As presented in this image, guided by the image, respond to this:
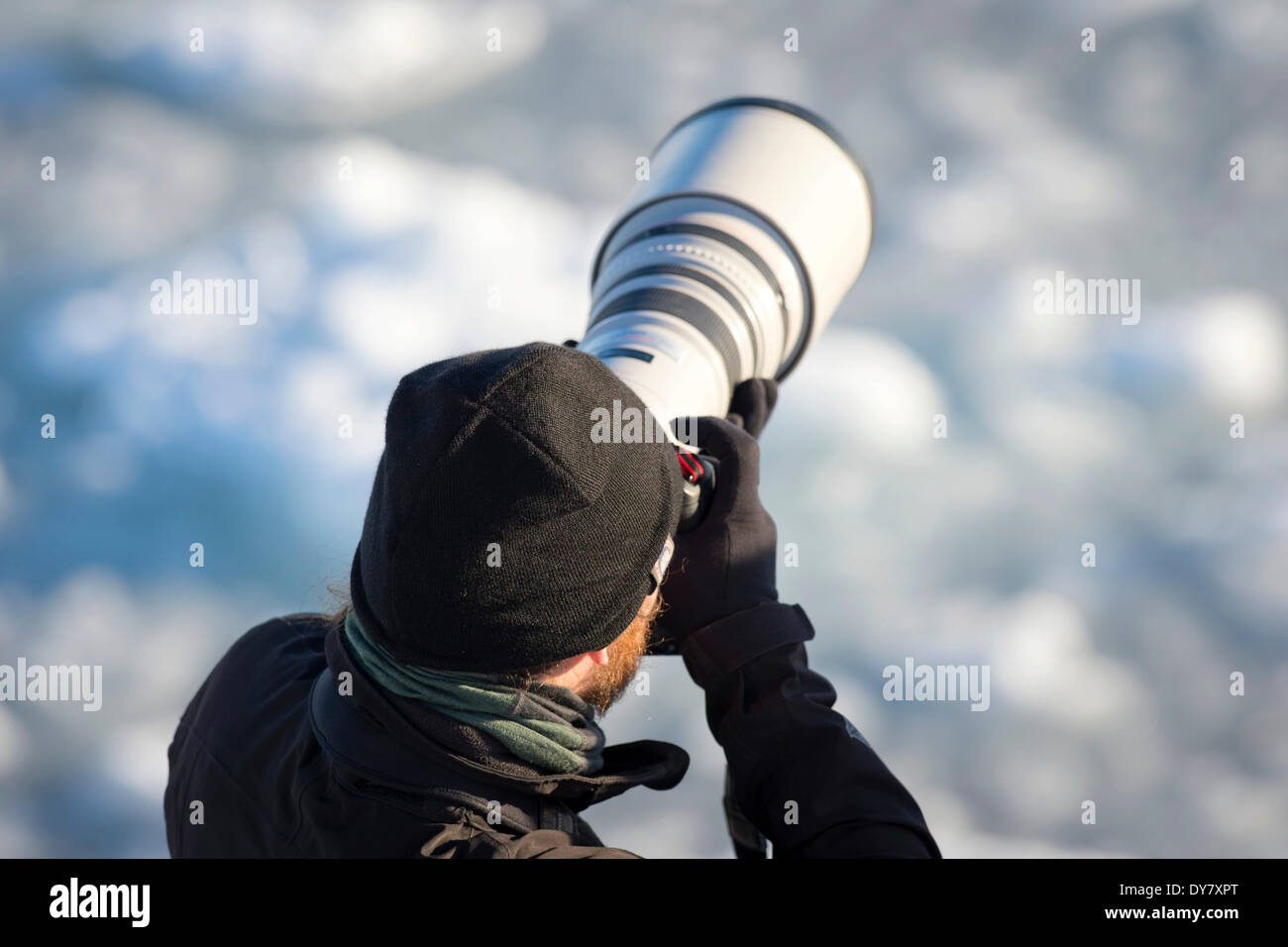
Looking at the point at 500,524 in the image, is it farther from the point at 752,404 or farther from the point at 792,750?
the point at 752,404

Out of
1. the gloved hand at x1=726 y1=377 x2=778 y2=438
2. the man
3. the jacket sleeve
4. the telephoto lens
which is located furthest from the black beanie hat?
the gloved hand at x1=726 y1=377 x2=778 y2=438

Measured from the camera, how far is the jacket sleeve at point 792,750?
1.54 metres

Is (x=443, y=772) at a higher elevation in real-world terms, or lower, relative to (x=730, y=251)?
lower

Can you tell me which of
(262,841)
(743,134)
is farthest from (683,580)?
(743,134)

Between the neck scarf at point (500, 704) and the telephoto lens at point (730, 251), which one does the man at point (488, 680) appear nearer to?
the neck scarf at point (500, 704)

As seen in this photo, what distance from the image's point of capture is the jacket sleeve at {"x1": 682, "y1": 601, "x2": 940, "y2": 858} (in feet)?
5.05

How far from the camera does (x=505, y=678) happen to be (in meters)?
1.33

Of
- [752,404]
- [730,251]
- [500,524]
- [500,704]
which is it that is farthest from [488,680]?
[730,251]

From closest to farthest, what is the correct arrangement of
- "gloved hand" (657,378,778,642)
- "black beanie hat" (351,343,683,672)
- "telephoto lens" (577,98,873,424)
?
1. "black beanie hat" (351,343,683,672)
2. "gloved hand" (657,378,778,642)
3. "telephoto lens" (577,98,873,424)

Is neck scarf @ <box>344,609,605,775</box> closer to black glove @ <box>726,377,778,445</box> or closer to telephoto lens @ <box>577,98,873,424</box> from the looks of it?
telephoto lens @ <box>577,98,873,424</box>

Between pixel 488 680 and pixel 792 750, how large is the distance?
55cm

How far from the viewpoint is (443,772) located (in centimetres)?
132
